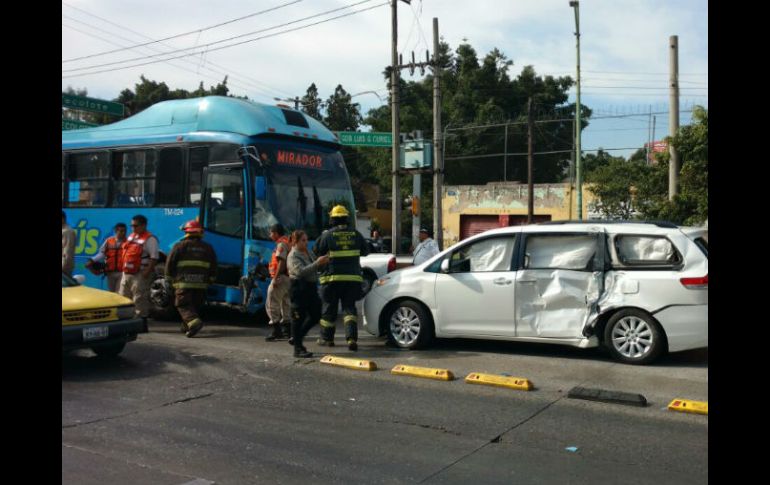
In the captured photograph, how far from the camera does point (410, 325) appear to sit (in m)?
9.27

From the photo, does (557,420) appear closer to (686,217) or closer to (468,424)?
(468,424)

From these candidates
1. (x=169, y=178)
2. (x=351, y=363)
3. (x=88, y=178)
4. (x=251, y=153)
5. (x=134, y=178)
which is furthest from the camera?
(x=88, y=178)

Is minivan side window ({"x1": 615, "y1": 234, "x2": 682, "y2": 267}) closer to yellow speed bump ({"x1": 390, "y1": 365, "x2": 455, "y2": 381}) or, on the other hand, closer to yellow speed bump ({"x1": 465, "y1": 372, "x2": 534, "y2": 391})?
yellow speed bump ({"x1": 465, "y1": 372, "x2": 534, "y2": 391})

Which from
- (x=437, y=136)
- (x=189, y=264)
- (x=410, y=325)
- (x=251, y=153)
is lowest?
(x=410, y=325)

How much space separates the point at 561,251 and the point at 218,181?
5.57 m

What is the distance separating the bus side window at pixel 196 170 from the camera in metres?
11.3

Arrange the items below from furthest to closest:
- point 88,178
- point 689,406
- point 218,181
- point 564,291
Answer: point 88,178 → point 218,181 → point 564,291 → point 689,406

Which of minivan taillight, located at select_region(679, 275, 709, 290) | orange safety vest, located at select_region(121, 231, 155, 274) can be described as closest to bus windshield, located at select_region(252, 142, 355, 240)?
orange safety vest, located at select_region(121, 231, 155, 274)

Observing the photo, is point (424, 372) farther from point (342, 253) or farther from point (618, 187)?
point (618, 187)

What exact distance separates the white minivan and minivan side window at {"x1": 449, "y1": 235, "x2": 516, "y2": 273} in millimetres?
13

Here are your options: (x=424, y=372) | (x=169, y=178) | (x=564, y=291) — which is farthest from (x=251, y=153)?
(x=564, y=291)

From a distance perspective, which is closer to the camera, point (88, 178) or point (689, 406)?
point (689, 406)

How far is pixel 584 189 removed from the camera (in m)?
35.4

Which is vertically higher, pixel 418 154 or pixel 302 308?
pixel 418 154
